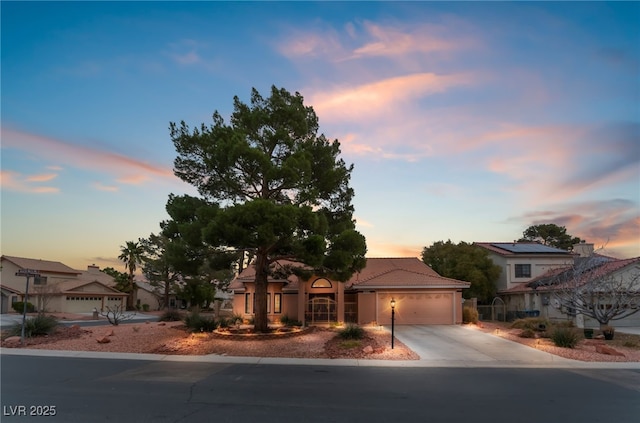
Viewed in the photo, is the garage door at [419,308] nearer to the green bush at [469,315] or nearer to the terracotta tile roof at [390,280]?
the terracotta tile roof at [390,280]

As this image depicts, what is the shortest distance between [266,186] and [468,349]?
1199 centimetres

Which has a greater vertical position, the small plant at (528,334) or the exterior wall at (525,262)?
the exterior wall at (525,262)

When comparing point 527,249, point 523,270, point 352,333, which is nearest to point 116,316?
point 352,333

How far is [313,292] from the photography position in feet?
103

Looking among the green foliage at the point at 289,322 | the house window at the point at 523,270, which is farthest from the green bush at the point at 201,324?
the house window at the point at 523,270

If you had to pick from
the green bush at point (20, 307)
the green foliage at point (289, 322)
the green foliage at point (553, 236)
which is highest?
the green foliage at point (553, 236)

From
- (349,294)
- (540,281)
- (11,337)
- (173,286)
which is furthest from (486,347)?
(173,286)

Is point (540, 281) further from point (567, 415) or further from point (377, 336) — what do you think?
point (567, 415)

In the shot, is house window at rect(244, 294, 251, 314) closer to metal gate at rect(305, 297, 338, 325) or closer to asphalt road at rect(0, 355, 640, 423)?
metal gate at rect(305, 297, 338, 325)

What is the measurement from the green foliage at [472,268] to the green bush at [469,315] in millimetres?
7217

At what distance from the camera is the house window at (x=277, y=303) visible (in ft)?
106

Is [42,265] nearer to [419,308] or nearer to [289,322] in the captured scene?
[289,322]

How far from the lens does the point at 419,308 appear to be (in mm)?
30422

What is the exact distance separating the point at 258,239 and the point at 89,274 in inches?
1996
